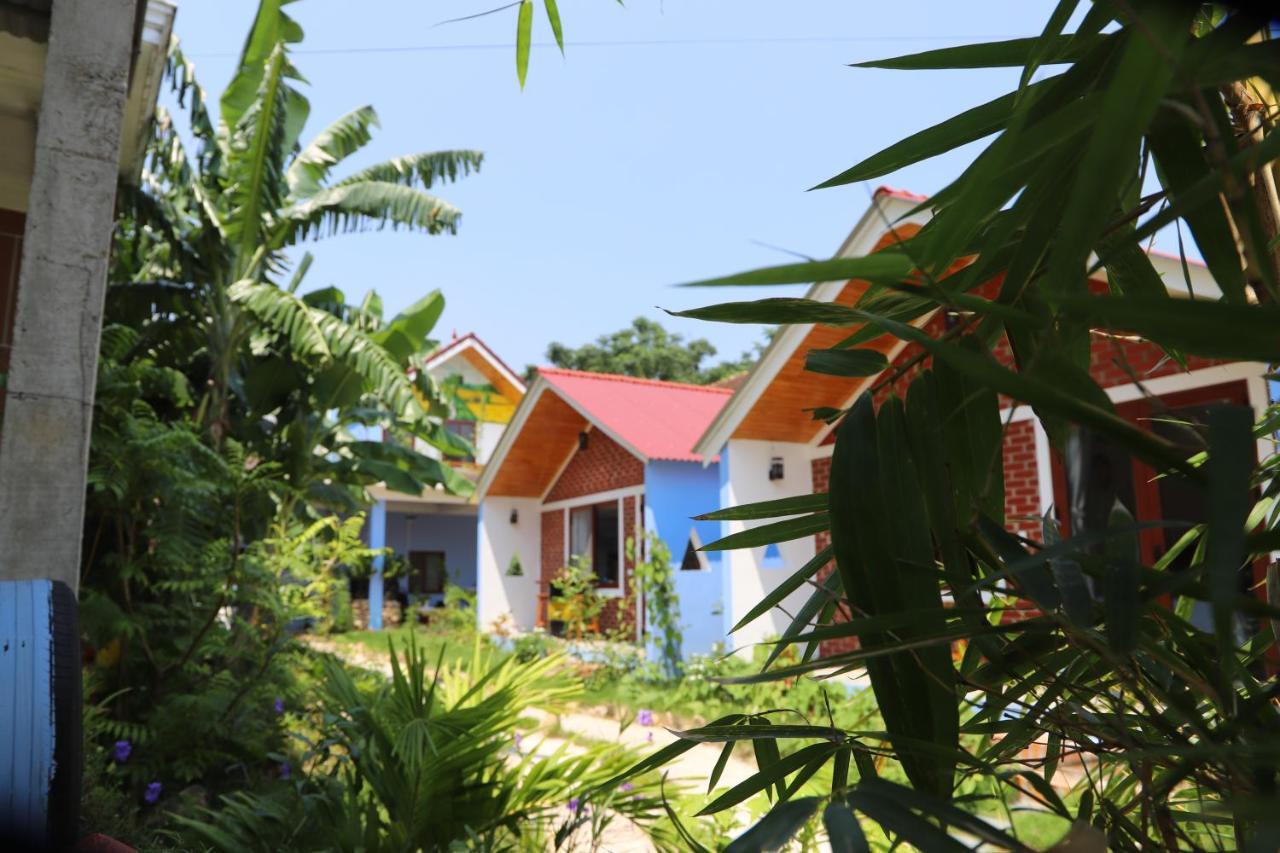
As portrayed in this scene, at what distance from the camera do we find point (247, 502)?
7246mm

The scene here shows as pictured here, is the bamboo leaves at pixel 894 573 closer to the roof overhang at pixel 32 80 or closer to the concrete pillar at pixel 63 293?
the concrete pillar at pixel 63 293

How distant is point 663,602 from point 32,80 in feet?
24.8

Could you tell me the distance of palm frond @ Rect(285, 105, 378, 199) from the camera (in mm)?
10305

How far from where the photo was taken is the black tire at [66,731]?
5.02 feet

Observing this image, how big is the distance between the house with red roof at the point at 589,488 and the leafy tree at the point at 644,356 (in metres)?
25.7

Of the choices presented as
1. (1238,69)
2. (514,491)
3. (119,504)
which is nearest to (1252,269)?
(1238,69)

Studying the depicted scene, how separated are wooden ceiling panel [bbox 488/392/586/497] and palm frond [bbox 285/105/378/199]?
5.29 meters

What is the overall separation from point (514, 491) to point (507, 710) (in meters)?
12.9

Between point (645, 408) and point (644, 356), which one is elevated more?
point (644, 356)

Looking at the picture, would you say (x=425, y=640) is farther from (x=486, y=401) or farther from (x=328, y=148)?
(x=486, y=401)

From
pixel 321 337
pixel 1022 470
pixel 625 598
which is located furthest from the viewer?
pixel 625 598

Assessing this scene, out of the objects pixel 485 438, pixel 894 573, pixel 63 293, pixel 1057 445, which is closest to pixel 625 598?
pixel 485 438

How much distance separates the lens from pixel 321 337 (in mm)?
8773

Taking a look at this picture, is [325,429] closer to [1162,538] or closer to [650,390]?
[650,390]
